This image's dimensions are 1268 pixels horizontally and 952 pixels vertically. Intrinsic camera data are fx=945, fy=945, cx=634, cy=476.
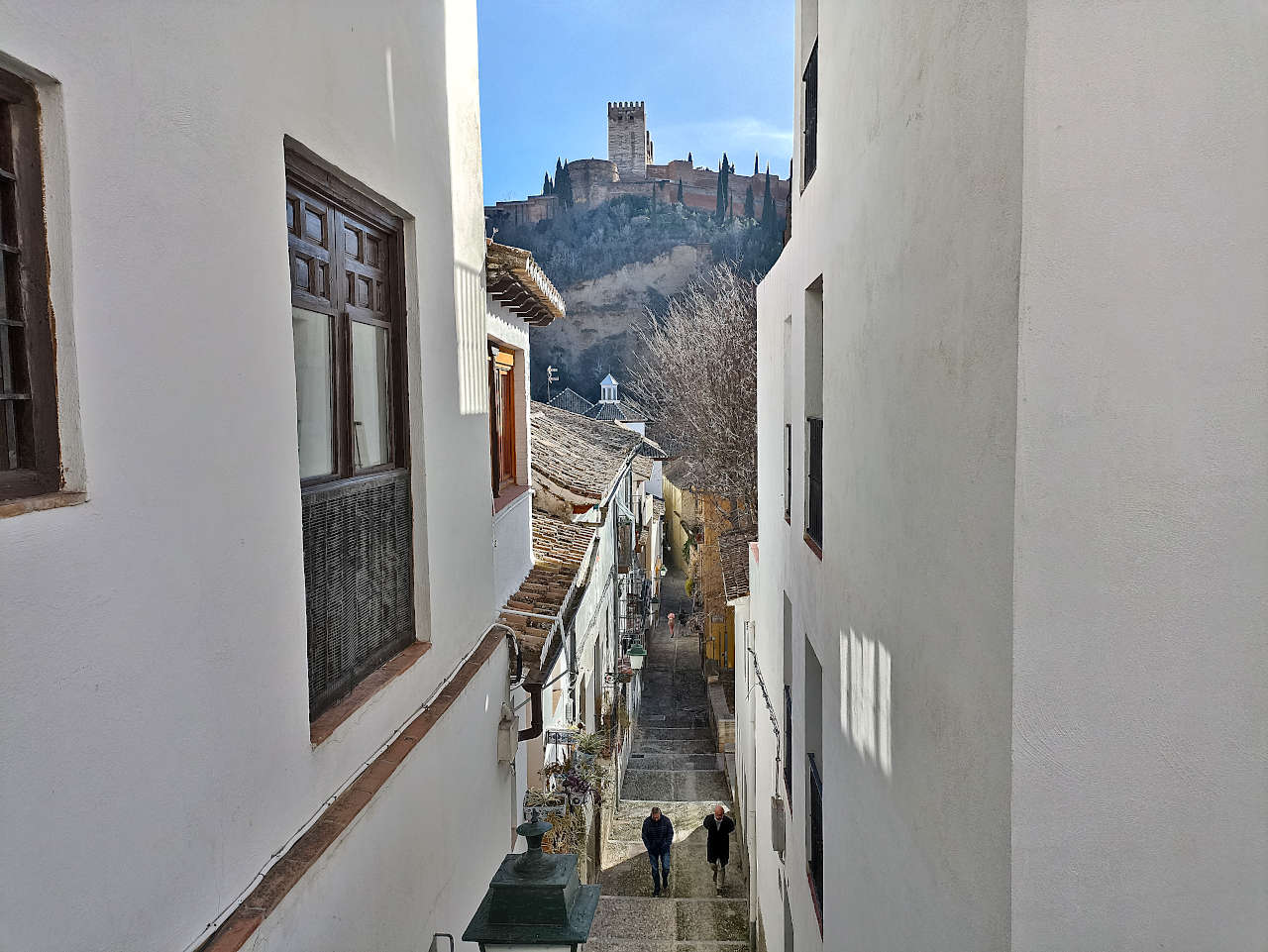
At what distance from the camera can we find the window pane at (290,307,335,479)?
3662mm

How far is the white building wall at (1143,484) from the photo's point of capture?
2.28 meters

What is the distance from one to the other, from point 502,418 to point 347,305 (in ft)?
15.1

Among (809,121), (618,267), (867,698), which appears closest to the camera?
(867,698)

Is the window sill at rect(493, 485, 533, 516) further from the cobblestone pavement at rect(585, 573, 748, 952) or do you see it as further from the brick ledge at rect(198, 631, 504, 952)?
the cobblestone pavement at rect(585, 573, 748, 952)

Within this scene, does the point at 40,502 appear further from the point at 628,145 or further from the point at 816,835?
the point at 628,145

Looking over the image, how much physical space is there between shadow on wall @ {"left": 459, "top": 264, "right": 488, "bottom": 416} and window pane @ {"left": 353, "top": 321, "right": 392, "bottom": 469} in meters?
1.05

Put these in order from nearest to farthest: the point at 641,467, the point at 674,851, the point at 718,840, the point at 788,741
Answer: the point at 788,741 → the point at 718,840 → the point at 674,851 → the point at 641,467

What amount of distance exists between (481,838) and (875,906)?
110 inches

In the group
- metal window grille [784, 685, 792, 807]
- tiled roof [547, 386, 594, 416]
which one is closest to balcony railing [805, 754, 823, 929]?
metal window grille [784, 685, 792, 807]

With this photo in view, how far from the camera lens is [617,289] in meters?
74.9

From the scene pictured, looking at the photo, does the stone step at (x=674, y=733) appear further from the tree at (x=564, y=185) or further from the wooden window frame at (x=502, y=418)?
the tree at (x=564, y=185)

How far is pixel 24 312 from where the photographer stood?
208cm

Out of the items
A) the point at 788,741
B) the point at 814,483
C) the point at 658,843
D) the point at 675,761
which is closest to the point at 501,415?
the point at 814,483

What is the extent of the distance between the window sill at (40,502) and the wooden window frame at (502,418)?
18.2 ft
